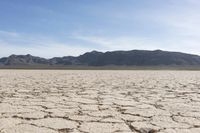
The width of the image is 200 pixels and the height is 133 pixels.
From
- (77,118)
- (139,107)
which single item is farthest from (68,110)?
(139,107)

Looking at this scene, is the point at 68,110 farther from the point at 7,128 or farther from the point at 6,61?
the point at 6,61

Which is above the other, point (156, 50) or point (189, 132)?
point (156, 50)

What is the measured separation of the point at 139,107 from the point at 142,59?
79.2m

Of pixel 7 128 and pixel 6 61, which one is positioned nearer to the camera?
pixel 7 128

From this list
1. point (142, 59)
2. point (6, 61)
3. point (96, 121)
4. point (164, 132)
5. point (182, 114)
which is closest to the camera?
point (164, 132)

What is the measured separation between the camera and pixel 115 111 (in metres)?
3.39

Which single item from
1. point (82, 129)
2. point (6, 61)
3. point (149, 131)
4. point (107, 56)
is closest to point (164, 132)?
point (149, 131)

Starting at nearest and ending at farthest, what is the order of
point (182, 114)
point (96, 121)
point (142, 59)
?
point (96, 121) < point (182, 114) < point (142, 59)

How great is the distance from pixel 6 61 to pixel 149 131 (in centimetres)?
9857

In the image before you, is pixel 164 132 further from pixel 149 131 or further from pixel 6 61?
pixel 6 61

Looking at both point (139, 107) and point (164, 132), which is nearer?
point (164, 132)

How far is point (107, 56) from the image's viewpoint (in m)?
88.5

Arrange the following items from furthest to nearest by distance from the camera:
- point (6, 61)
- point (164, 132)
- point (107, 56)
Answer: point (6, 61), point (107, 56), point (164, 132)

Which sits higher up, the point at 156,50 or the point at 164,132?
the point at 156,50
